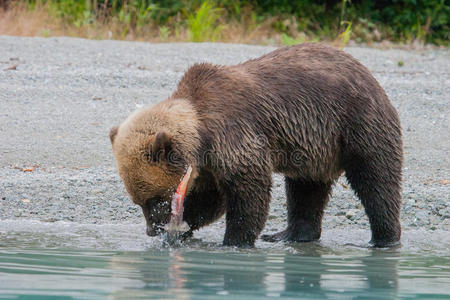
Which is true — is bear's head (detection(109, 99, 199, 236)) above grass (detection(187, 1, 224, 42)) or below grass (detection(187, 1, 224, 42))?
below

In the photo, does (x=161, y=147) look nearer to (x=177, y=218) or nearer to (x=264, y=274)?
(x=177, y=218)

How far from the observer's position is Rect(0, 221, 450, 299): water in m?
4.80

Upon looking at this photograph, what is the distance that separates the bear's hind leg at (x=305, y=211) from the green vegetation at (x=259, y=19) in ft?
35.1

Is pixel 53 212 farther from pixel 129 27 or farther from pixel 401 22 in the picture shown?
pixel 401 22

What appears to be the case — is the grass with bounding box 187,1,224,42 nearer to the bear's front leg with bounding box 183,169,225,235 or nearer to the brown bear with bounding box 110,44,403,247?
the brown bear with bounding box 110,44,403,247

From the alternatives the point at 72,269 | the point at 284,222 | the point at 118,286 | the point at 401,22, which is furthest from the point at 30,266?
the point at 401,22

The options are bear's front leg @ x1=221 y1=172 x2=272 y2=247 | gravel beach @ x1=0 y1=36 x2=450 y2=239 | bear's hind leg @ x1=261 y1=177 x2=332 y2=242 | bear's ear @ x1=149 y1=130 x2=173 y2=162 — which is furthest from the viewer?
gravel beach @ x1=0 y1=36 x2=450 y2=239

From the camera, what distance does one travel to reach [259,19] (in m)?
21.5

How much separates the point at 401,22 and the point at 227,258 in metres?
17.0

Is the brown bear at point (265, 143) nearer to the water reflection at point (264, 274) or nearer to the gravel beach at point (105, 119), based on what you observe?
the water reflection at point (264, 274)

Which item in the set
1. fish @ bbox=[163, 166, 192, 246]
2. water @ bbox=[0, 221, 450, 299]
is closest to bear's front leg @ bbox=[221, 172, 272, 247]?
water @ bbox=[0, 221, 450, 299]

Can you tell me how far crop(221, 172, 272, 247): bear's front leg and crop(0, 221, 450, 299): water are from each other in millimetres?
119

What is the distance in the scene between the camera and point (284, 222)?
7.96 meters

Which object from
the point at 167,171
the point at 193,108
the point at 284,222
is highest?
the point at 193,108
